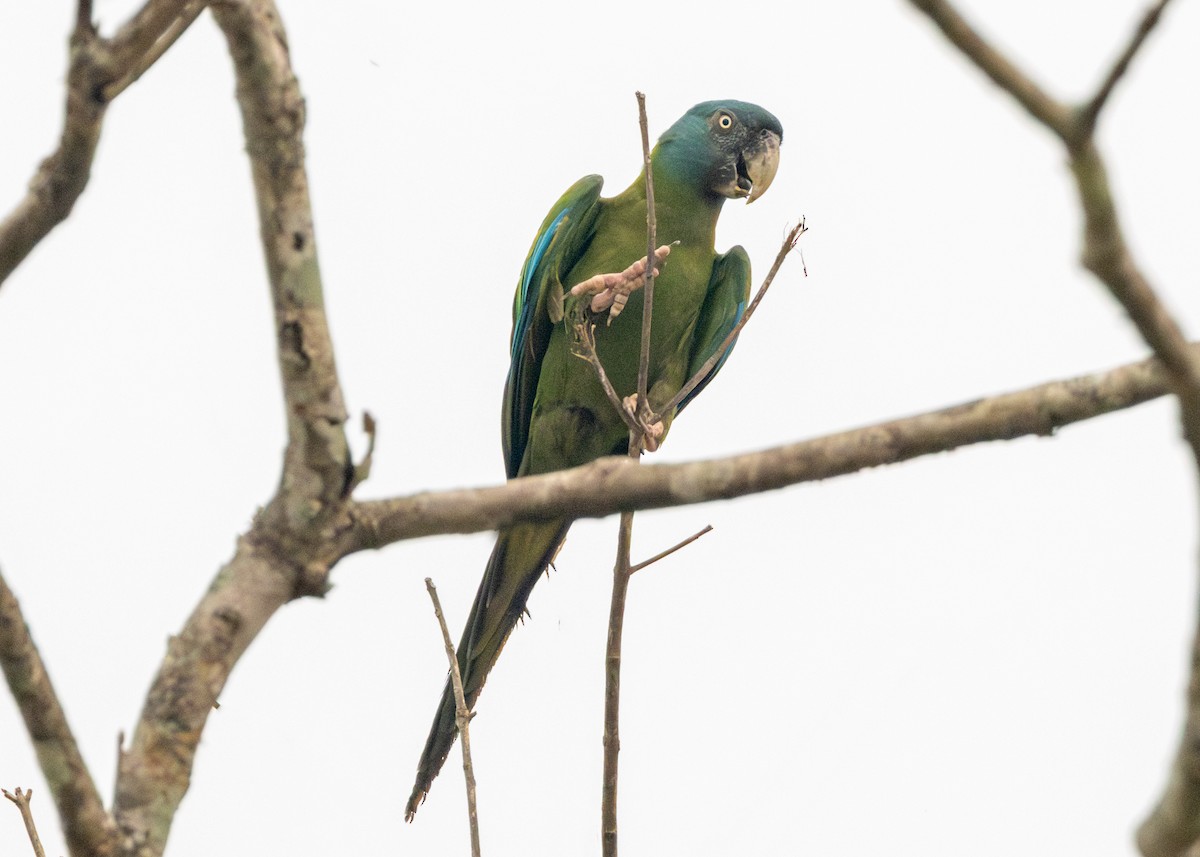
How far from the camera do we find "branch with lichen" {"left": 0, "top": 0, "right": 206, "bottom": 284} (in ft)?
6.16

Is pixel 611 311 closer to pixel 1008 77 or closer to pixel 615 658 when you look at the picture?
pixel 615 658

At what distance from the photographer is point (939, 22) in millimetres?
1313

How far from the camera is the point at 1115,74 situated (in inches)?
50.6

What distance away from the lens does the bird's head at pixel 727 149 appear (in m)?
5.19

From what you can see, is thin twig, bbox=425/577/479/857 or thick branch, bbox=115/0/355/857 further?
thin twig, bbox=425/577/479/857

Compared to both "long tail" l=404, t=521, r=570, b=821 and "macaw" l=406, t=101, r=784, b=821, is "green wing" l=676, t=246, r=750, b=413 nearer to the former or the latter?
"macaw" l=406, t=101, r=784, b=821

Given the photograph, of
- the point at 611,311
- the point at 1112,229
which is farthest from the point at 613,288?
the point at 1112,229

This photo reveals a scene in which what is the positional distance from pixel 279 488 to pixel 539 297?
2.93 metres

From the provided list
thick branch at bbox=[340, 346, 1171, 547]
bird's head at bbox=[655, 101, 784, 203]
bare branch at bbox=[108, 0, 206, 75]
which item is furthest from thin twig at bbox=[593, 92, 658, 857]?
bird's head at bbox=[655, 101, 784, 203]

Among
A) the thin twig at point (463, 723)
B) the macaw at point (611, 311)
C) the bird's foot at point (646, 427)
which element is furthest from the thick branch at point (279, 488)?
the macaw at point (611, 311)

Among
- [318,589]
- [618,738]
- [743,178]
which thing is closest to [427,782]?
[618,738]

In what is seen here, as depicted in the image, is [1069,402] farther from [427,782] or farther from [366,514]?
[427,782]

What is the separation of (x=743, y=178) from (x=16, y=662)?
3985 mm

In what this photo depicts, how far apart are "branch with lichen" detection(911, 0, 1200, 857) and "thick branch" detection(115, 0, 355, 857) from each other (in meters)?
1.07
